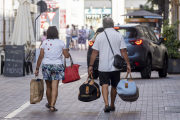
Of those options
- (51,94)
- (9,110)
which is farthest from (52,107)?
(9,110)

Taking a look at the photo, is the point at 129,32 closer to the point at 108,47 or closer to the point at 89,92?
the point at 108,47

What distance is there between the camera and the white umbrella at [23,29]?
15.7 meters

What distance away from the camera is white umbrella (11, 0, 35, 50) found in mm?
15719

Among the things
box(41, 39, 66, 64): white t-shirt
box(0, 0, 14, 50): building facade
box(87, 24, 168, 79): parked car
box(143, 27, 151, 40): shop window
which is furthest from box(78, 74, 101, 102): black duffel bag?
box(0, 0, 14, 50): building facade

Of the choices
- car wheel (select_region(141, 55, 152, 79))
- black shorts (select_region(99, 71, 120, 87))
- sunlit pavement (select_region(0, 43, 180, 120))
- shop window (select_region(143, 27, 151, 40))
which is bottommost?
sunlit pavement (select_region(0, 43, 180, 120))

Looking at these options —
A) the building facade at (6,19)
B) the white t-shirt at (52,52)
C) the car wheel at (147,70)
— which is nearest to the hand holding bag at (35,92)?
the white t-shirt at (52,52)

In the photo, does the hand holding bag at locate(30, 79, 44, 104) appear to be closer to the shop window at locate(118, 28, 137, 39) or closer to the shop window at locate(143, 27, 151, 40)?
the shop window at locate(118, 28, 137, 39)

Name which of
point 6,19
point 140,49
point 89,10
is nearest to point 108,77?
point 140,49

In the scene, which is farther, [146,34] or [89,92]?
[146,34]

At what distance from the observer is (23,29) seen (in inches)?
624

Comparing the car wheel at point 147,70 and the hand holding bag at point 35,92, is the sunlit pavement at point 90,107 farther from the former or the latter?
the car wheel at point 147,70

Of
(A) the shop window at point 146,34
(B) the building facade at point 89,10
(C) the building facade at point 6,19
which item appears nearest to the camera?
(A) the shop window at point 146,34

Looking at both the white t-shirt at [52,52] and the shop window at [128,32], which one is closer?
the white t-shirt at [52,52]

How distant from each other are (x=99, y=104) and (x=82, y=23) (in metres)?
39.2
